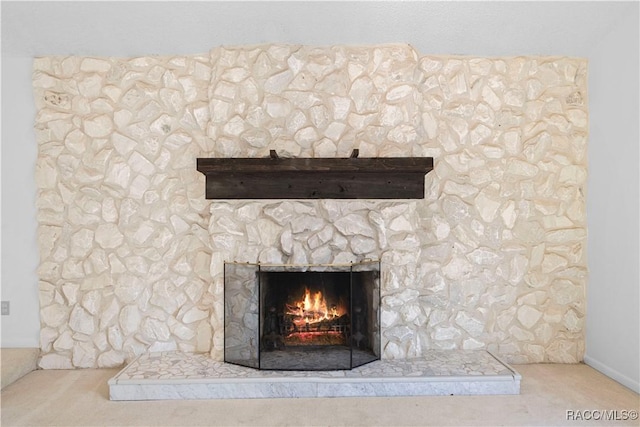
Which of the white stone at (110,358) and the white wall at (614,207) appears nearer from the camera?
the white wall at (614,207)

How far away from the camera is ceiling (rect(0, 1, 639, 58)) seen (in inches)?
114

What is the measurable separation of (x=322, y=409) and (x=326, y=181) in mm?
1502

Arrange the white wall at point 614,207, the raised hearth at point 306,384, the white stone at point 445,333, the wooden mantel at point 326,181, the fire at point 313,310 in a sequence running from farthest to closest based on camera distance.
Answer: the white stone at point 445,333
the fire at point 313,310
the wooden mantel at point 326,181
the white wall at point 614,207
the raised hearth at point 306,384

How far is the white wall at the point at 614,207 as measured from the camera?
285 centimetres

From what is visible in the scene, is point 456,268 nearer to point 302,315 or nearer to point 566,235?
point 566,235

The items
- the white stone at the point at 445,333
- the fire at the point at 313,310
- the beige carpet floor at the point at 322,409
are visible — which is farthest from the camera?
the white stone at the point at 445,333

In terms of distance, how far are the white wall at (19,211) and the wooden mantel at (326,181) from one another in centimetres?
147

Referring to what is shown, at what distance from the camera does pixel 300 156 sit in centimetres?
314

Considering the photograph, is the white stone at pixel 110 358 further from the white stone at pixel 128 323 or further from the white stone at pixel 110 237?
the white stone at pixel 110 237

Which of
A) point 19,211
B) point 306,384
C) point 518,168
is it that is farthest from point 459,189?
point 19,211

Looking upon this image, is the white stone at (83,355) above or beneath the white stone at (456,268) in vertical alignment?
beneath

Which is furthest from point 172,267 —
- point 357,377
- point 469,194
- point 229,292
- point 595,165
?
point 595,165

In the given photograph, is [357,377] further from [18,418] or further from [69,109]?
[69,109]
